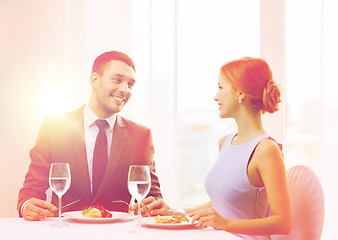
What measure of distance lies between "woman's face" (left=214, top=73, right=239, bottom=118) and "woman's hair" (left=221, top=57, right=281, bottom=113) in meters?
0.02

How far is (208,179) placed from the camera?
2.02 meters

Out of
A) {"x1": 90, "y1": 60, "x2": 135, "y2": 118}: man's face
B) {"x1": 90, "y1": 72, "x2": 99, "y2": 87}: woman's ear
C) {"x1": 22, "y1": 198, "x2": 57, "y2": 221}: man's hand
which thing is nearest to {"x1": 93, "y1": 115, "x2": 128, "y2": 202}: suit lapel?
{"x1": 90, "y1": 60, "x2": 135, "y2": 118}: man's face

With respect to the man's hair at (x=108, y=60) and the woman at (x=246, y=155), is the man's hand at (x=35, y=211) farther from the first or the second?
the man's hair at (x=108, y=60)

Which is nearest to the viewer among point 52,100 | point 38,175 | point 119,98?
point 38,175

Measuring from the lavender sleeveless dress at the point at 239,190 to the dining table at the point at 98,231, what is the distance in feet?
0.93

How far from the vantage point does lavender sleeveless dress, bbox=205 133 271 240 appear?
1.84 metres

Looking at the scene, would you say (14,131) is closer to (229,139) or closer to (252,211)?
(229,139)

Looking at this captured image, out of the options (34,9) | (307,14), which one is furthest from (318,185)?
(34,9)

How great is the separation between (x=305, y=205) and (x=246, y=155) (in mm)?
298

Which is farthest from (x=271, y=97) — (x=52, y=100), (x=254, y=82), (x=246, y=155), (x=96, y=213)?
(x=52, y=100)

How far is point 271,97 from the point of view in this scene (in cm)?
187

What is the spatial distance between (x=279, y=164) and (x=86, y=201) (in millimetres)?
1182

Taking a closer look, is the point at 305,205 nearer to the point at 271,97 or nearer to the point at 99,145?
the point at 271,97

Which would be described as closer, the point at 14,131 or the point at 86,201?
the point at 86,201
